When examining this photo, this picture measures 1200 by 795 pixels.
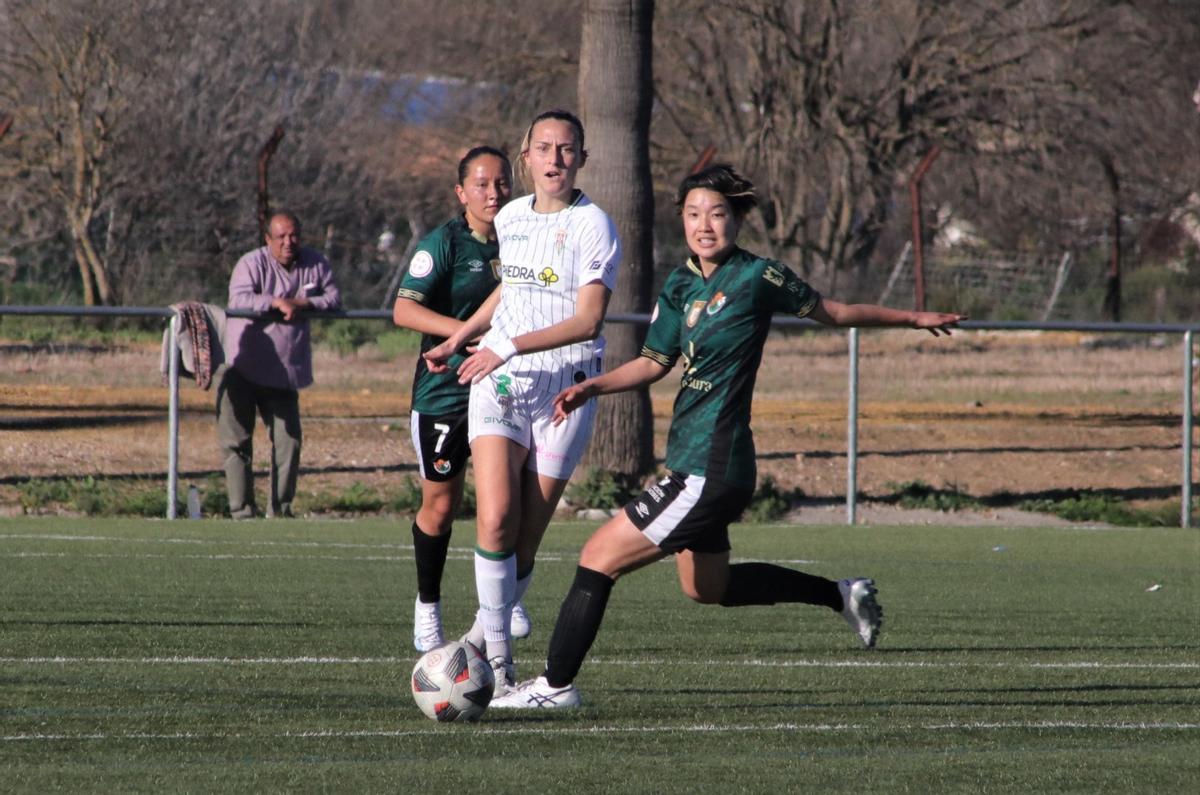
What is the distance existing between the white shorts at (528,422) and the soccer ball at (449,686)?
3.21 ft

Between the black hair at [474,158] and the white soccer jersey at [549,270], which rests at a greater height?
the black hair at [474,158]

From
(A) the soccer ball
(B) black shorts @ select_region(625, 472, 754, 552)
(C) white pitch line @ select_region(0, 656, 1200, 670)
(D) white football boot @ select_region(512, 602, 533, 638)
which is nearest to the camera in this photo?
(A) the soccer ball

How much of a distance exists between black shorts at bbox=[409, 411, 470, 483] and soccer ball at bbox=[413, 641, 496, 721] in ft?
5.23

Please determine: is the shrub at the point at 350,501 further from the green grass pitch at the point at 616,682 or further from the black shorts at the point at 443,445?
the black shorts at the point at 443,445

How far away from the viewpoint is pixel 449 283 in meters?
7.46

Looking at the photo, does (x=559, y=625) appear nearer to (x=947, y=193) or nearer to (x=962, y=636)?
(x=962, y=636)

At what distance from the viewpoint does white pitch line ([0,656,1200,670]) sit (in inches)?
→ 273

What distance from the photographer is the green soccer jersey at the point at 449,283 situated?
7.42 meters

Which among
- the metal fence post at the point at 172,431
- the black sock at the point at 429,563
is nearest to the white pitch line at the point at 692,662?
the black sock at the point at 429,563

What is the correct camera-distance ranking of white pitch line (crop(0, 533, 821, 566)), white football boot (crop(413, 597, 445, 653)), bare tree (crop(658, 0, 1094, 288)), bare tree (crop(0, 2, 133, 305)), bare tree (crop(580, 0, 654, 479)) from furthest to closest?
bare tree (crop(658, 0, 1094, 288)) < bare tree (crop(0, 2, 133, 305)) < bare tree (crop(580, 0, 654, 479)) < white pitch line (crop(0, 533, 821, 566)) < white football boot (crop(413, 597, 445, 653))

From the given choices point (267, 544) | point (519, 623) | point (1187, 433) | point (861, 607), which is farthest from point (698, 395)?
point (1187, 433)

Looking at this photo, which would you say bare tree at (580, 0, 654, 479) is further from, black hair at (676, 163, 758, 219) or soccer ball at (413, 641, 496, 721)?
soccer ball at (413, 641, 496, 721)

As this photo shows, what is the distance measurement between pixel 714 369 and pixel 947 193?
27.8 meters

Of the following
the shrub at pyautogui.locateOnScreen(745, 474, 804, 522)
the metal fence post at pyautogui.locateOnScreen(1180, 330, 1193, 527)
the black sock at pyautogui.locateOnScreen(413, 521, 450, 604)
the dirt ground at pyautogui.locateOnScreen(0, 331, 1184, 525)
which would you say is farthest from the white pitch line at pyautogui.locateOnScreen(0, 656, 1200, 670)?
the metal fence post at pyautogui.locateOnScreen(1180, 330, 1193, 527)
